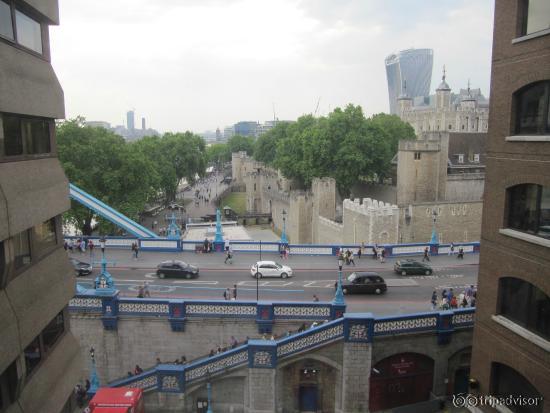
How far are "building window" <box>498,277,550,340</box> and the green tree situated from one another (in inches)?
1580

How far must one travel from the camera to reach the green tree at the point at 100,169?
4750 centimetres

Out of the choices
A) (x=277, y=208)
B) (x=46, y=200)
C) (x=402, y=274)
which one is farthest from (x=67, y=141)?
(x=46, y=200)

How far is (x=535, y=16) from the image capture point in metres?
13.4

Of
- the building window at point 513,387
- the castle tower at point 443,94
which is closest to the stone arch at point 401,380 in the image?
the building window at point 513,387

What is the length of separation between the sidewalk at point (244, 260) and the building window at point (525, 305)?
17231mm

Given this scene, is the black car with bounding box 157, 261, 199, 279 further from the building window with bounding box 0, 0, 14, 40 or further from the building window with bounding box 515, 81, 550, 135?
the building window with bounding box 515, 81, 550, 135

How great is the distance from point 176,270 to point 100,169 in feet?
79.2

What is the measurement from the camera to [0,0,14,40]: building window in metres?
10.5

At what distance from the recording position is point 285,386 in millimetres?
21984

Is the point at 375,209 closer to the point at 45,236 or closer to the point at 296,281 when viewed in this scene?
the point at 296,281

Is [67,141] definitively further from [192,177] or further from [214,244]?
[192,177]

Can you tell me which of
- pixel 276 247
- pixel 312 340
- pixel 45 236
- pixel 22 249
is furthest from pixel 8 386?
pixel 276 247

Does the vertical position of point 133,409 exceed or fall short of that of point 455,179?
it falls short

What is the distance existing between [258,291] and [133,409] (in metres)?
10.4
